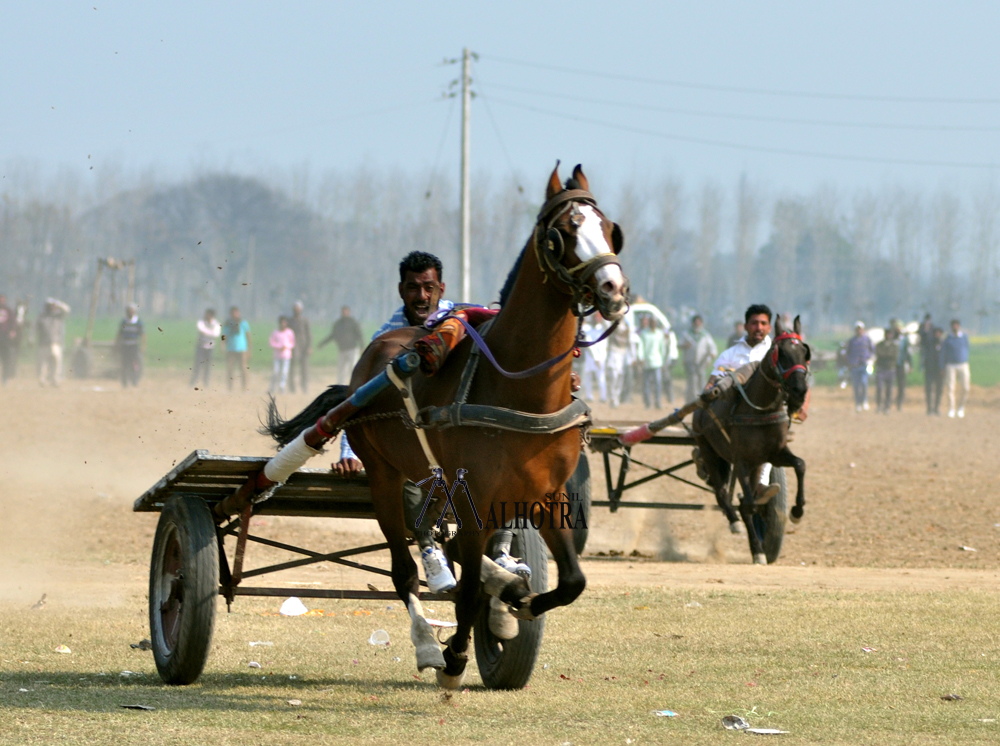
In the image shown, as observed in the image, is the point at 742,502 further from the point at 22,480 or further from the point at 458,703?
the point at 22,480

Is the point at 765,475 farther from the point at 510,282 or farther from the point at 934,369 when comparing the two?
the point at 934,369

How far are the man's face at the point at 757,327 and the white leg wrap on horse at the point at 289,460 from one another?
7477 millimetres

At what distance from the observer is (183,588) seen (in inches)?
254

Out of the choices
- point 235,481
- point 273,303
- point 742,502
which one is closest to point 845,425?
point 742,502

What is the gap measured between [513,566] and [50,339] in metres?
25.6

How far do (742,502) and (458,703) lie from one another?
6.76 metres

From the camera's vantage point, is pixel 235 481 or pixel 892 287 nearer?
pixel 235 481

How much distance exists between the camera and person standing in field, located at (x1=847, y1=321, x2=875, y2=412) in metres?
31.6

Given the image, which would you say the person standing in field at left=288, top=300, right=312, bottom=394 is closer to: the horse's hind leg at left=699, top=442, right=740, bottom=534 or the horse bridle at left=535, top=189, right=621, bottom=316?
the horse's hind leg at left=699, top=442, right=740, bottom=534

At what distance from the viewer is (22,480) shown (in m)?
16.8

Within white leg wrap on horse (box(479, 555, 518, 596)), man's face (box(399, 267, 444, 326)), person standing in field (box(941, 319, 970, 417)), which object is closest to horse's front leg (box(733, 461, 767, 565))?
man's face (box(399, 267, 444, 326))

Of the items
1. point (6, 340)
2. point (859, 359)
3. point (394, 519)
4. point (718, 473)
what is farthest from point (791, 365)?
point (6, 340)

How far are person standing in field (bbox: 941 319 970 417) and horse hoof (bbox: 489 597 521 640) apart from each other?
25.3 meters

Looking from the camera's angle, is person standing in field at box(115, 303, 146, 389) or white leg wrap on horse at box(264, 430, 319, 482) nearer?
white leg wrap on horse at box(264, 430, 319, 482)
